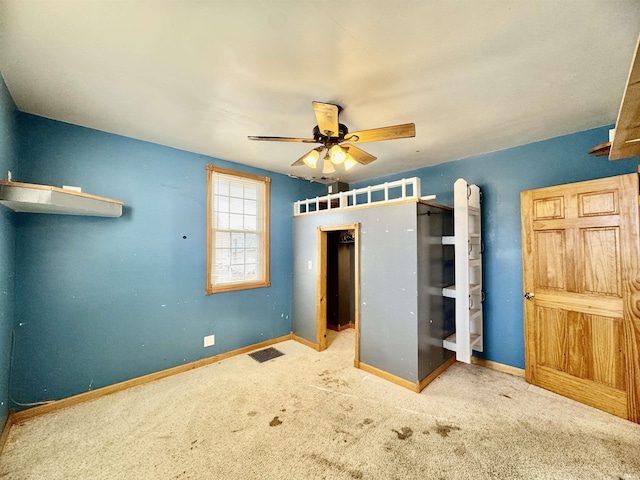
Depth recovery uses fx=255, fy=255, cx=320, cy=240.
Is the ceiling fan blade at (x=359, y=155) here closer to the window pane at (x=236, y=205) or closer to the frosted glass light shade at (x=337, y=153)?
the frosted glass light shade at (x=337, y=153)

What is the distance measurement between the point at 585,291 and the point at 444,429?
189 cm

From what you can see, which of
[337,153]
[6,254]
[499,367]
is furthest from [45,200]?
[499,367]

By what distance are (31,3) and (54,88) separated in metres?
0.92

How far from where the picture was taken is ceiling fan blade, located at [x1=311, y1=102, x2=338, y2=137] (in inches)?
66.7

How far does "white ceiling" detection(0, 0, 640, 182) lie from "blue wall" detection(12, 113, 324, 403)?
0.36 meters

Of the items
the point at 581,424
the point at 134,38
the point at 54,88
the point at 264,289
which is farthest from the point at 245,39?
the point at 581,424

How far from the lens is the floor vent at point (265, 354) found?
3447 millimetres

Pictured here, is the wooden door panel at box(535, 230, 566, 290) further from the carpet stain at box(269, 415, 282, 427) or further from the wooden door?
the carpet stain at box(269, 415, 282, 427)

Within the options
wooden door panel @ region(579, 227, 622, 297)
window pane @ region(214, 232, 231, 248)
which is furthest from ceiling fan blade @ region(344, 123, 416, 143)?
window pane @ region(214, 232, 231, 248)

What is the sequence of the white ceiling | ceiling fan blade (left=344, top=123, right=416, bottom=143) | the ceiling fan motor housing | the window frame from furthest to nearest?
the window frame
the ceiling fan motor housing
ceiling fan blade (left=344, top=123, right=416, bottom=143)
the white ceiling

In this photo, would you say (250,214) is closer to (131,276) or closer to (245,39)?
(131,276)

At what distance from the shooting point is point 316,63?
1665 mm

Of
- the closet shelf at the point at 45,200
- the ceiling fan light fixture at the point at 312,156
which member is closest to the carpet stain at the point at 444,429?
the ceiling fan light fixture at the point at 312,156

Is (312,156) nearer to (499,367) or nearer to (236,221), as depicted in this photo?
(236,221)
